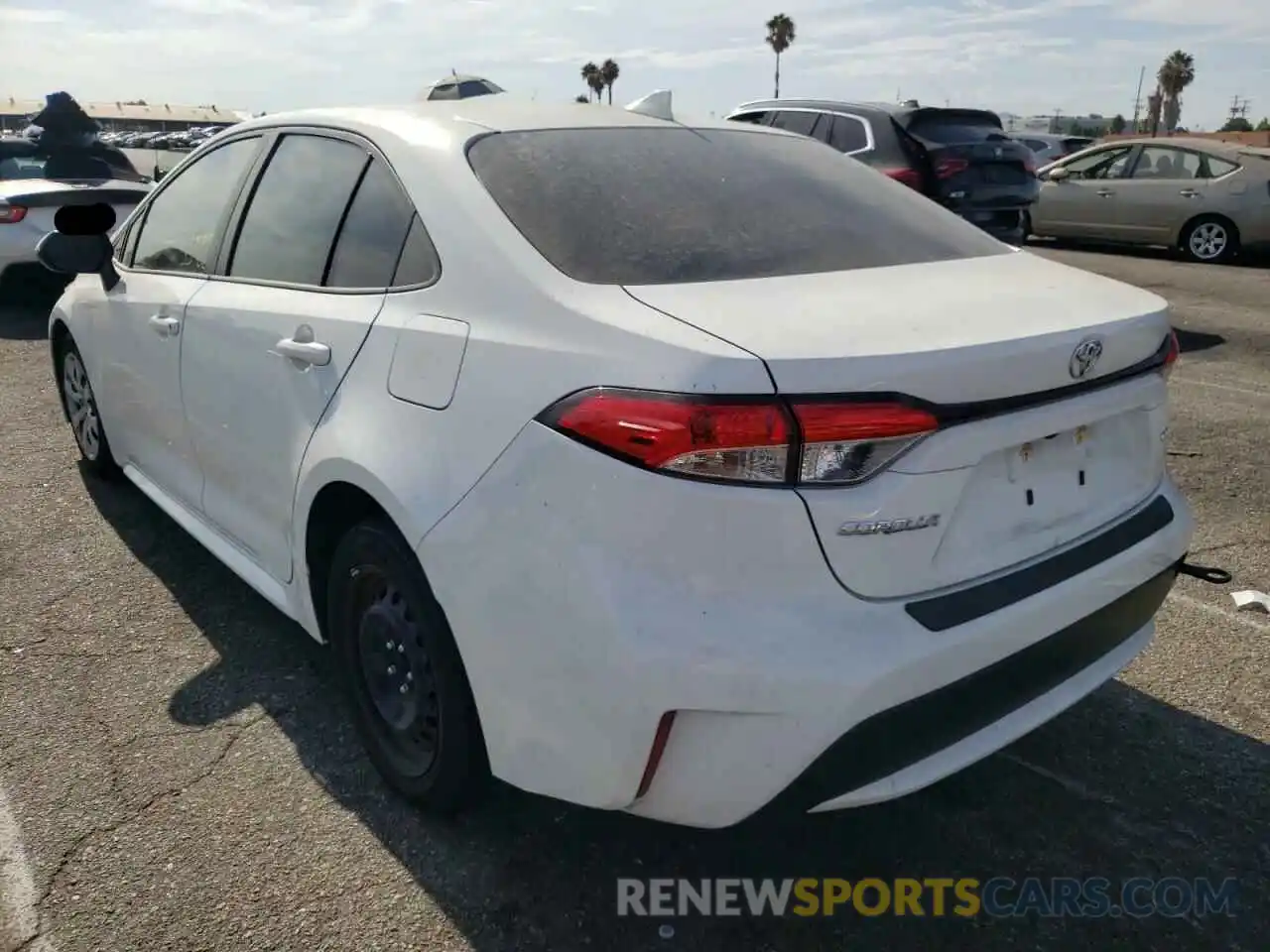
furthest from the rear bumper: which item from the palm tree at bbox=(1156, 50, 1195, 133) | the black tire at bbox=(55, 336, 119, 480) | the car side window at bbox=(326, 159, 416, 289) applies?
the palm tree at bbox=(1156, 50, 1195, 133)

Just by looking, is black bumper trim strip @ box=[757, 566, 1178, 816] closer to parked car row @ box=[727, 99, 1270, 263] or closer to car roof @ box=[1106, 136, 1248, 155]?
parked car row @ box=[727, 99, 1270, 263]

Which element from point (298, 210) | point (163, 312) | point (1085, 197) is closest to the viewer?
point (298, 210)

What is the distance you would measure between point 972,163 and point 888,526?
7.48 meters

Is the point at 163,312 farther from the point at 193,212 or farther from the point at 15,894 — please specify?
the point at 15,894

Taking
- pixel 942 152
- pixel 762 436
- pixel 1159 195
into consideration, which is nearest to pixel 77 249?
pixel 762 436

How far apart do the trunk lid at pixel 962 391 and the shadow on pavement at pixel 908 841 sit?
81 centimetres

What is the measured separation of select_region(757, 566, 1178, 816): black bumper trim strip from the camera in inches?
76.4

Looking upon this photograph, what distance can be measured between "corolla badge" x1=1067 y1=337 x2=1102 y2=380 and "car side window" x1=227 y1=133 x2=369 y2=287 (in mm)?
1813

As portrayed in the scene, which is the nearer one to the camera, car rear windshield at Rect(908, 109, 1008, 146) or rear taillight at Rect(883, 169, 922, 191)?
rear taillight at Rect(883, 169, 922, 191)

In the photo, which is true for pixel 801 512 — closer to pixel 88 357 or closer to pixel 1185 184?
pixel 88 357

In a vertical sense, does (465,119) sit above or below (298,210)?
above

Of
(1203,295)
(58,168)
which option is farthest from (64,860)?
(1203,295)

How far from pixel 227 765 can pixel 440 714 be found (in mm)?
857

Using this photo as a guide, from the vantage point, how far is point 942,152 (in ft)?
27.8
